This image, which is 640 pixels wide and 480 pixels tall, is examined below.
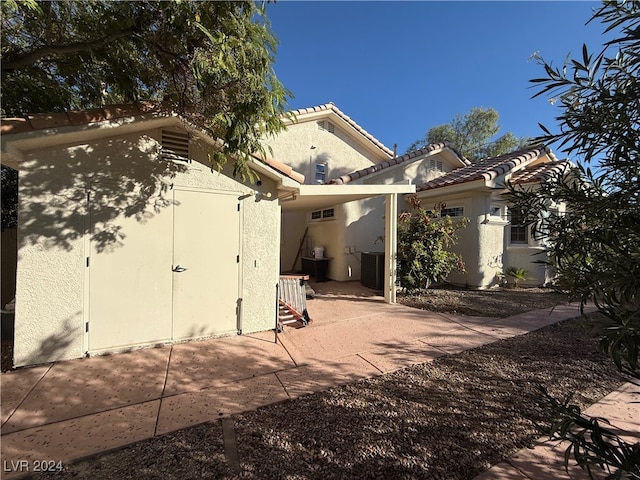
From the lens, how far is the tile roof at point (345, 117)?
13664 millimetres

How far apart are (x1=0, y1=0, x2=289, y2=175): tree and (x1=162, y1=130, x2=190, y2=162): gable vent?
637 mm

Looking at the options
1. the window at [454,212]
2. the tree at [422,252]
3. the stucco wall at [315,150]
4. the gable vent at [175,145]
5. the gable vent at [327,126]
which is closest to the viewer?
the gable vent at [175,145]

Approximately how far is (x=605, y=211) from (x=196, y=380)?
4.71 meters

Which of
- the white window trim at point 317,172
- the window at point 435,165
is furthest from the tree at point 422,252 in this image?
the white window trim at point 317,172

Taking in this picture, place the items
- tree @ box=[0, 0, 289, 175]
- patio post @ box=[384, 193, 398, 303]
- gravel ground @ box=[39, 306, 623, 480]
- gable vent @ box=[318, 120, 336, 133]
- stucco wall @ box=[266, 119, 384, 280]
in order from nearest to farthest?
gravel ground @ box=[39, 306, 623, 480], tree @ box=[0, 0, 289, 175], patio post @ box=[384, 193, 398, 303], stucco wall @ box=[266, 119, 384, 280], gable vent @ box=[318, 120, 336, 133]

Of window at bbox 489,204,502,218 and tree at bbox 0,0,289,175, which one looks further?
window at bbox 489,204,502,218

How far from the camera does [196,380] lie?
4035mm

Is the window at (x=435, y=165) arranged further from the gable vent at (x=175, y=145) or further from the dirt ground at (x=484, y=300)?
the gable vent at (x=175, y=145)

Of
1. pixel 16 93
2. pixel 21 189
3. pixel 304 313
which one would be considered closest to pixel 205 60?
pixel 21 189

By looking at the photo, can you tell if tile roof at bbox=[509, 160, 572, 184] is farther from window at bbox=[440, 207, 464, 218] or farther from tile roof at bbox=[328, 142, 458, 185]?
tile roof at bbox=[328, 142, 458, 185]

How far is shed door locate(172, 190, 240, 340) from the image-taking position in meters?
5.21

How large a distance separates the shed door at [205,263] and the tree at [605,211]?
5045mm

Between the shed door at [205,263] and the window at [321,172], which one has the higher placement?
the window at [321,172]

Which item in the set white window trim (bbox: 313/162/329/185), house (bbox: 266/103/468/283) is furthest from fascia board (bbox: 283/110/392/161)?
white window trim (bbox: 313/162/329/185)
